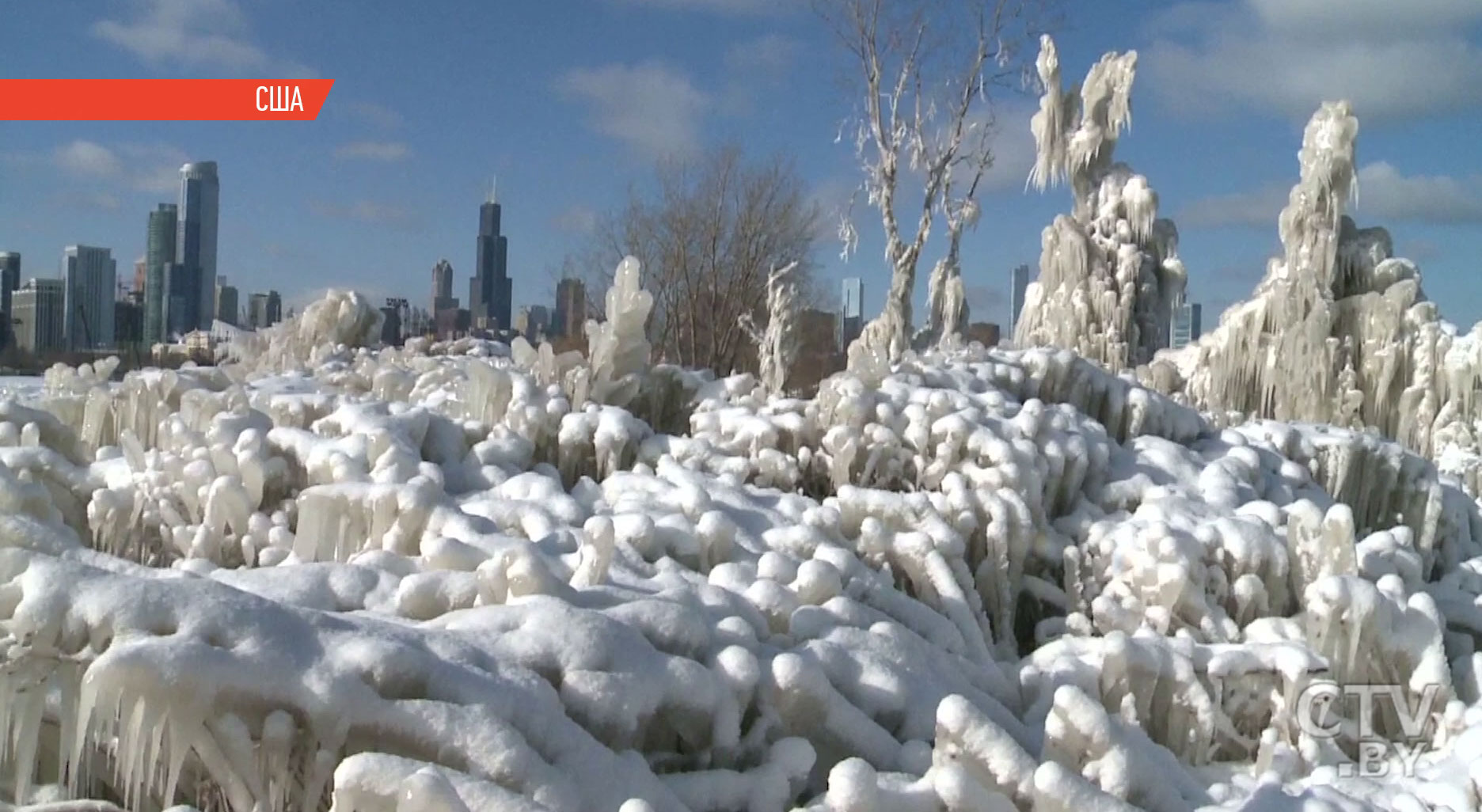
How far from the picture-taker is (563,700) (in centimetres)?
277

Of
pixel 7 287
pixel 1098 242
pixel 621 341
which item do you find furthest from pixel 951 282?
pixel 7 287

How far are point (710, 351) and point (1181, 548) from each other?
55.2ft

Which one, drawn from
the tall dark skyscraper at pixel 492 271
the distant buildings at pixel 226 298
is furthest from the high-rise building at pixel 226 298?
the tall dark skyscraper at pixel 492 271

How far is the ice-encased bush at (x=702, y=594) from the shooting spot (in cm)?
239

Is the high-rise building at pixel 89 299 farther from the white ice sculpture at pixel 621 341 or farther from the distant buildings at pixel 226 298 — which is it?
the white ice sculpture at pixel 621 341

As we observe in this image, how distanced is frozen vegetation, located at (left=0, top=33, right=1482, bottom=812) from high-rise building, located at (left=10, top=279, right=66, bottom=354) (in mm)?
25365

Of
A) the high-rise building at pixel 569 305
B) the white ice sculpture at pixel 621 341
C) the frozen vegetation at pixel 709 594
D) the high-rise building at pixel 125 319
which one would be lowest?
the frozen vegetation at pixel 709 594

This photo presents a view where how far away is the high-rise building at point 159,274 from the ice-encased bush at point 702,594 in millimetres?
21461

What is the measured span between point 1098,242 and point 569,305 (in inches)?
550

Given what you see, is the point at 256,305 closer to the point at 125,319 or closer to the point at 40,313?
the point at 125,319

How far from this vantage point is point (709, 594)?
11.8 feet

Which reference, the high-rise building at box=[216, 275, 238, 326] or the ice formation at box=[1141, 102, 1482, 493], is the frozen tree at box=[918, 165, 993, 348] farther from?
the high-rise building at box=[216, 275, 238, 326]

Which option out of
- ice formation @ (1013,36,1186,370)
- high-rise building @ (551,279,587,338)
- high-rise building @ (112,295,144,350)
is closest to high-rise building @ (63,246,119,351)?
high-rise building @ (112,295,144,350)

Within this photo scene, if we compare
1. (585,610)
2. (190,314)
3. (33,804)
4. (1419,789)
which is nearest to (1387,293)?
(1419,789)
